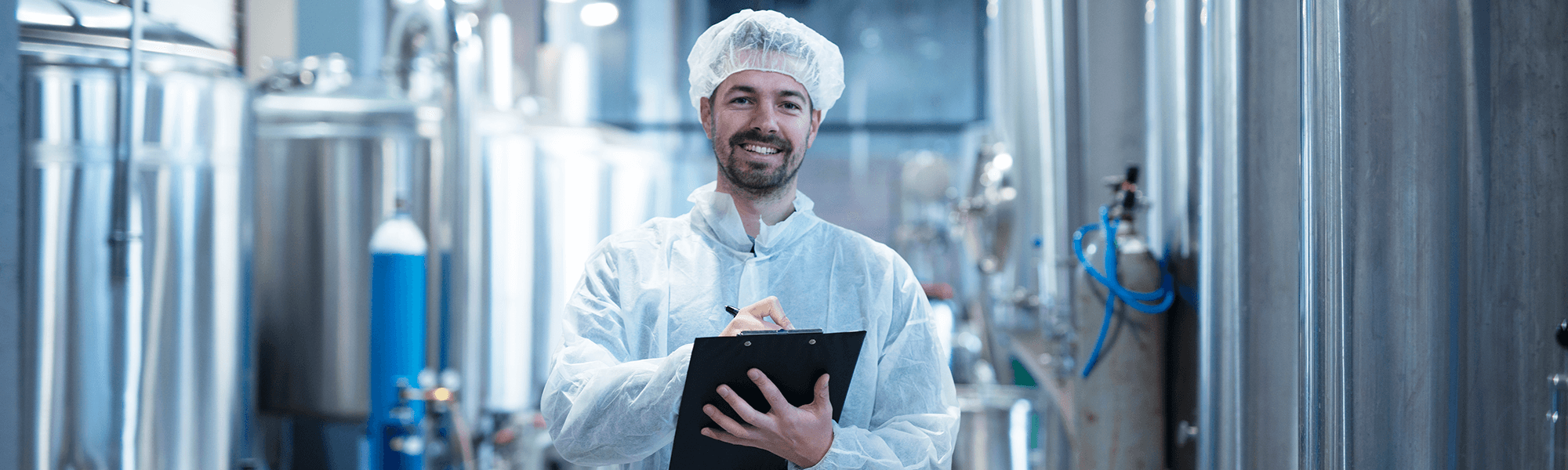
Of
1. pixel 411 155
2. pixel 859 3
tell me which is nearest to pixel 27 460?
pixel 411 155

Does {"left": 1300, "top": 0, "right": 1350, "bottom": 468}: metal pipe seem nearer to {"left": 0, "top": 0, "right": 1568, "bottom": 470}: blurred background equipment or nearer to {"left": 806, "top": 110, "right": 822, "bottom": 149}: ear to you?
{"left": 0, "top": 0, "right": 1568, "bottom": 470}: blurred background equipment

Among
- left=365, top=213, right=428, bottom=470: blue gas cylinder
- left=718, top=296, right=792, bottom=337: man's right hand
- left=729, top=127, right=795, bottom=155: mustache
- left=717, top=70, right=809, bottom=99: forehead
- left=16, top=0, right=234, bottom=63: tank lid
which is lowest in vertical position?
left=365, top=213, right=428, bottom=470: blue gas cylinder

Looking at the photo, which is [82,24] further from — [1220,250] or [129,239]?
[1220,250]

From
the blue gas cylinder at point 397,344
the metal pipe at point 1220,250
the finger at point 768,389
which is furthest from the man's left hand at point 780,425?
the blue gas cylinder at point 397,344

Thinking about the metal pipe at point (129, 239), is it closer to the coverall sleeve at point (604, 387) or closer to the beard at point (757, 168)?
the coverall sleeve at point (604, 387)

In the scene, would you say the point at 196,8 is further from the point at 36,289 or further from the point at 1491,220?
the point at 1491,220

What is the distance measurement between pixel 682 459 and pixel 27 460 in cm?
167

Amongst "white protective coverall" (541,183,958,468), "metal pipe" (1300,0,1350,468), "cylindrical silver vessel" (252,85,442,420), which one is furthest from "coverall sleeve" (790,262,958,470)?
"cylindrical silver vessel" (252,85,442,420)

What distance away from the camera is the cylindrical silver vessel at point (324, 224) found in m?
2.87

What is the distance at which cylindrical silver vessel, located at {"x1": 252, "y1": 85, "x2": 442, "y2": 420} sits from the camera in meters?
2.87

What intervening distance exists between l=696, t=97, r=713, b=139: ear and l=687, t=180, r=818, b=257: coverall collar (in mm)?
58

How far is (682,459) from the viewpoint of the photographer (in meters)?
0.93

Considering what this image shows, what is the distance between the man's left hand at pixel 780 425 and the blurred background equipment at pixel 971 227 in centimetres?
27

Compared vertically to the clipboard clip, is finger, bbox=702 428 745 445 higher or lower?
lower
